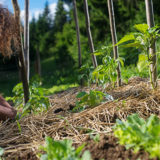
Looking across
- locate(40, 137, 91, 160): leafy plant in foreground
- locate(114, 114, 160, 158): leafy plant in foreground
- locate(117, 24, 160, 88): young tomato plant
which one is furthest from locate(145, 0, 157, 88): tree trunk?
locate(40, 137, 91, 160): leafy plant in foreground

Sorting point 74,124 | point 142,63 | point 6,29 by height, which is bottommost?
point 74,124

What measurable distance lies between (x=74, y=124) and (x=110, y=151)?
608 millimetres

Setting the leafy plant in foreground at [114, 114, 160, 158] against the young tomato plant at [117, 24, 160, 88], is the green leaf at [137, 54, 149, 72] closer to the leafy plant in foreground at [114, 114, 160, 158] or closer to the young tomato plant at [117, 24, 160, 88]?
the young tomato plant at [117, 24, 160, 88]

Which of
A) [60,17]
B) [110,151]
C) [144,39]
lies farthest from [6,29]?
[60,17]

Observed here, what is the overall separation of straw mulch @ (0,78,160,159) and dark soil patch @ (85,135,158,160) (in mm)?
191

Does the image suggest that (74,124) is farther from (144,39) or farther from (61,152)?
(144,39)

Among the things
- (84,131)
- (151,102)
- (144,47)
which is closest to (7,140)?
(84,131)

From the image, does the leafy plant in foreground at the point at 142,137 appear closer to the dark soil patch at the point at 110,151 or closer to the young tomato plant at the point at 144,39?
the dark soil patch at the point at 110,151

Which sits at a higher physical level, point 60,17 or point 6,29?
point 60,17

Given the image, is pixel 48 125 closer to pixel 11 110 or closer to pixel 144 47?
pixel 11 110

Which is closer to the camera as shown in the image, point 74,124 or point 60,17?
point 74,124

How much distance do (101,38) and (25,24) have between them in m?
9.89

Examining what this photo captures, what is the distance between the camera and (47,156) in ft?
3.25

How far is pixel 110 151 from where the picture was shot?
1.06 metres
